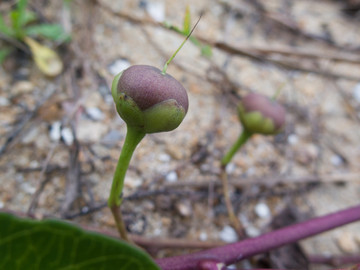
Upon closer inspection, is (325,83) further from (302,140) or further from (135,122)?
(135,122)

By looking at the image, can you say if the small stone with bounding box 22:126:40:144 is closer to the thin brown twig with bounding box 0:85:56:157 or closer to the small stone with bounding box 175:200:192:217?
the thin brown twig with bounding box 0:85:56:157

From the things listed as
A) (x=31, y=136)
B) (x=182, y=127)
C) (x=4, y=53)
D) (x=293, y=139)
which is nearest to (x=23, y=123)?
(x=31, y=136)

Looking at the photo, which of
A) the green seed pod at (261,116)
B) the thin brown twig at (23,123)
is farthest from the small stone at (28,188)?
the green seed pod at (261,116)

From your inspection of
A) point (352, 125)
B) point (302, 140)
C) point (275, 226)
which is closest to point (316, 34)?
point (352, 125)

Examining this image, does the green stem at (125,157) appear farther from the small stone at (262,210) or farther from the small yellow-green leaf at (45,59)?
the small yellow-green leaf at (45,59)

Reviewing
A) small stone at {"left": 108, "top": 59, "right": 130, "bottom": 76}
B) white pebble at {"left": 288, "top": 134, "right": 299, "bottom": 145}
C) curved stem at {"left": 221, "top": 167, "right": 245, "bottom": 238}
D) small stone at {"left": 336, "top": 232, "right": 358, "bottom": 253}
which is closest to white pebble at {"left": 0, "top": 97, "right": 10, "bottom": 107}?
small stone at {"left": 108, "top": 59, "right": 130, "bottom": 76}

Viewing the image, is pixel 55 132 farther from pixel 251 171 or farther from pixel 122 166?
pixel 251 171

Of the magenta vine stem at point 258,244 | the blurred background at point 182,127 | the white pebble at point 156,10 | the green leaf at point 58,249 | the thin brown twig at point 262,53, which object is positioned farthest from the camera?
the white pebble at point 156,10
